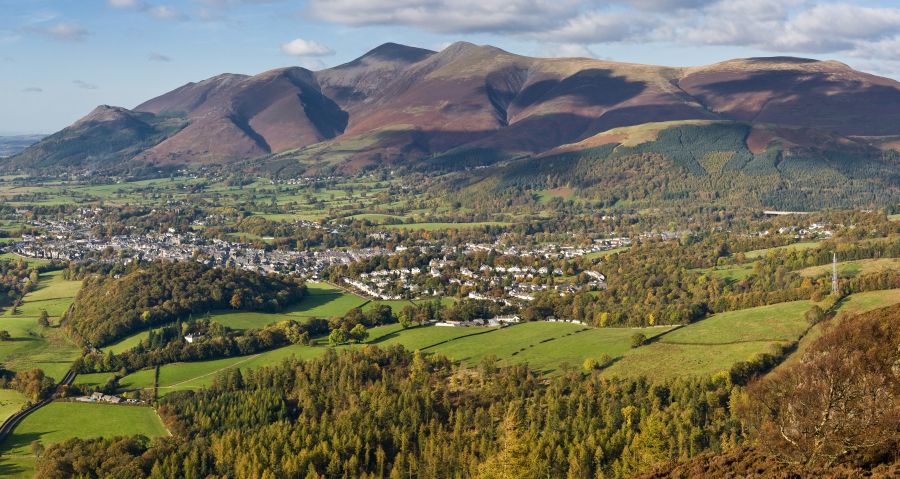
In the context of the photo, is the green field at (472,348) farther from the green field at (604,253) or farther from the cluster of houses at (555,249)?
the cluster of houses at (555,249)

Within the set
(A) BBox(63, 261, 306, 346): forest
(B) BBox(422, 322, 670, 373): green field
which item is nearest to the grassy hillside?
(A) BBox(63, 261, 306, 346): forest

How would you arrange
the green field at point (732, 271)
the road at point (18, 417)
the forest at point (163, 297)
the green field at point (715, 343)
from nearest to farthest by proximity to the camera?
the road at point (18, 417)
the green field at point (715, 343)
the forest at point (163, 297)
the green field at point (732, 271)

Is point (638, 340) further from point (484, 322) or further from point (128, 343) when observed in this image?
point (128, 343)

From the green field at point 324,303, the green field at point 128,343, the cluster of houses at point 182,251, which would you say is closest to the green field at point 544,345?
the green field at point 324,303

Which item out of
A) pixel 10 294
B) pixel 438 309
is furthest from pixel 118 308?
pixel 438 309

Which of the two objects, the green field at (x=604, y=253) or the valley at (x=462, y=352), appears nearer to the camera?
the valley at (x=462, y=352)

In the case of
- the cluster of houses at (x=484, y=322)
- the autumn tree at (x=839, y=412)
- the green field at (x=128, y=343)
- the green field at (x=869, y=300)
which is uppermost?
the autumn tree at (x=839, y=412)

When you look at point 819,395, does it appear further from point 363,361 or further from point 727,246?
point 727,246
